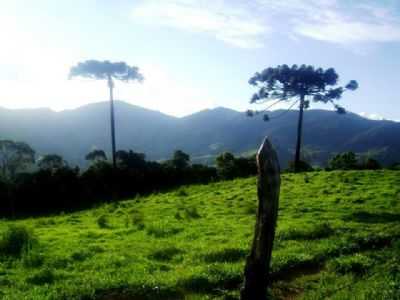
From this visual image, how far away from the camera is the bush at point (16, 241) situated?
58.6 ft

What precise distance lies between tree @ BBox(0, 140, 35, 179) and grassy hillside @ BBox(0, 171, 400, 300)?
3234cm

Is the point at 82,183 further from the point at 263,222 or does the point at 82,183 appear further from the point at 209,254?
the point at 263,222

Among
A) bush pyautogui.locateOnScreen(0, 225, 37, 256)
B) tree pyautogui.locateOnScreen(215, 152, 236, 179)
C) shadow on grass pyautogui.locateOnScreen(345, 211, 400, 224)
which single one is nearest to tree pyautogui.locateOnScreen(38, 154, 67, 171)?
tree pyautogui.locateOnScreen(215, 152, 236, 179)

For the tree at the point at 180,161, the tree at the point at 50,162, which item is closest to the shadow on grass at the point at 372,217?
the tree at the point at 180,161

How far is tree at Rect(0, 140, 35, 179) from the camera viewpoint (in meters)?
60.0

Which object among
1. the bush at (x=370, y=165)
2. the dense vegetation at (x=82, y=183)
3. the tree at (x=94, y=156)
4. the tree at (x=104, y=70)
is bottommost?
the dense vegetation at (x=82, y=183)

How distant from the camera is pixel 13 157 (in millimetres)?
61938

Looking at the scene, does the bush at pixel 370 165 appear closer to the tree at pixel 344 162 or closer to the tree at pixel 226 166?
the tree at pixel 344 162

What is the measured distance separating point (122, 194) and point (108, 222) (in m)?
29.4

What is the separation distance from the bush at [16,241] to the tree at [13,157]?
141ft

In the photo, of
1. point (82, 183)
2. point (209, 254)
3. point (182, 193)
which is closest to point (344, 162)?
point (182, 193)

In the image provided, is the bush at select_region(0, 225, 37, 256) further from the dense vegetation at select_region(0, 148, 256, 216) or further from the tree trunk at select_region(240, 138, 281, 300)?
the dense vegetation at select_region(0, 148, 256, 216)

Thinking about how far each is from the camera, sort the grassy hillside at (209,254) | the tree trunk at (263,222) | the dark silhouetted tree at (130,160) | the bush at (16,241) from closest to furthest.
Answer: the tree trunk at (263,222), the grassy hillside at (209,254), the bush at (16,241), the dark silhouetted tree at (130,160)

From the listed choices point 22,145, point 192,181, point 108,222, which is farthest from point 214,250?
point 22,145
